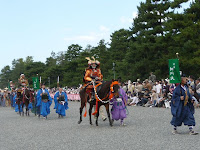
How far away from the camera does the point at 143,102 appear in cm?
2478

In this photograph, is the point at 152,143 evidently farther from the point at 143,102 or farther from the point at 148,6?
the point at 148,6

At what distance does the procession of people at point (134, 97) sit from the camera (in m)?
10.2

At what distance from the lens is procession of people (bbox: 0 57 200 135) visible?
10188 millimetres

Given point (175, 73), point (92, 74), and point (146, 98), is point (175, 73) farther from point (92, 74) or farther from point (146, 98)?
point (146, 98)

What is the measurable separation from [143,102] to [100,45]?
138 feet

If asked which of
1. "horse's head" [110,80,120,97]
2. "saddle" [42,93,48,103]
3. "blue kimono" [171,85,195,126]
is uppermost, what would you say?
"horse's head" [110,80,120,97]

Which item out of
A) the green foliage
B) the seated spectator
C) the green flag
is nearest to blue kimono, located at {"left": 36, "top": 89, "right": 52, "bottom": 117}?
the green foliage

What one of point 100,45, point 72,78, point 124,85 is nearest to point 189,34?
point 124,85

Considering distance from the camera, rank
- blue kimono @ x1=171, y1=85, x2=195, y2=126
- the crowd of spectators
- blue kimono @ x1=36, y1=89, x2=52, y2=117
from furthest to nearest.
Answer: the crowd of spectators, blue kimono @ x1=36, y1=89, x2=52, y2=117, blue kimono @ x1=171, y1=85, x2=195, y2=126

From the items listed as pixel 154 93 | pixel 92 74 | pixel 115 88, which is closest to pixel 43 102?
pixel 92 74

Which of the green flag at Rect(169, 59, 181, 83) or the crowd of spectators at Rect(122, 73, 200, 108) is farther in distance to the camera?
the crowd of spectators at Rect(122, 73, 200, 108)

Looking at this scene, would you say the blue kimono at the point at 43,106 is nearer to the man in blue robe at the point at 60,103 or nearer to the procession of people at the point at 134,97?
the procession of people at the point at 134,97

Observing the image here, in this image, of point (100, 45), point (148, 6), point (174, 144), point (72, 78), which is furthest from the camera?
point (72, 78)

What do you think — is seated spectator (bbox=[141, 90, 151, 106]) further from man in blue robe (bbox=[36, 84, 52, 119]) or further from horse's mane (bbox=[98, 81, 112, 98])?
horse's mane (bbox=[98, 81, 112, 98])
